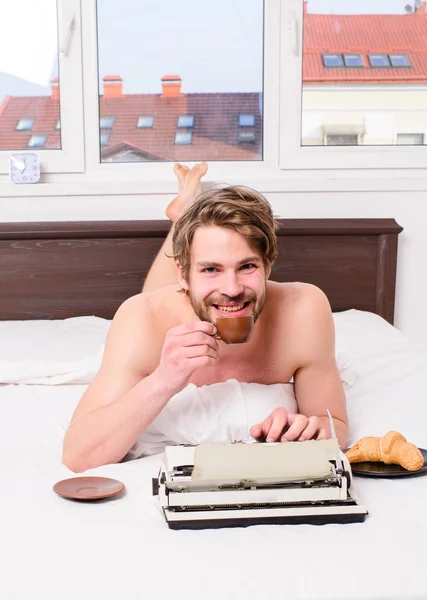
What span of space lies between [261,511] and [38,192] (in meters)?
2.11

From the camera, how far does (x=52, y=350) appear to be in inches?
92.9

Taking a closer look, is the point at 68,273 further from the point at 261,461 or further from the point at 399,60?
the point at 261,461

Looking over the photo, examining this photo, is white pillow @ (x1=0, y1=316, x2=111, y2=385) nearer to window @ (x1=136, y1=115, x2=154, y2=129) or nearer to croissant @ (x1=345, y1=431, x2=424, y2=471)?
window @ (x1=136, y1=115, x2=154, y2=129)

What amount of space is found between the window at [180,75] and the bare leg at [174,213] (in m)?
0.32

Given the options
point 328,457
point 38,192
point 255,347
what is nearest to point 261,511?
point 328,457

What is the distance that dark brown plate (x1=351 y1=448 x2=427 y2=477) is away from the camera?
1301 mm

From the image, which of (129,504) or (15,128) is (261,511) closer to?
(129,504)

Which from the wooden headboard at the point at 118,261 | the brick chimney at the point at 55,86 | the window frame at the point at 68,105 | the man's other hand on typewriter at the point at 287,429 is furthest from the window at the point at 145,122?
the man's other hand on typewriter at the point at 287,429

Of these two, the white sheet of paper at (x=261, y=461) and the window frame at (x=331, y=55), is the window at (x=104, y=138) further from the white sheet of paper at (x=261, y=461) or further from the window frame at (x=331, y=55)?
the white sheet of paper at (x=261, y=461)

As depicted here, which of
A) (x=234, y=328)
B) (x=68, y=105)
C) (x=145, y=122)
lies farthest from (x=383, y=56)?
(x=234, y=328)

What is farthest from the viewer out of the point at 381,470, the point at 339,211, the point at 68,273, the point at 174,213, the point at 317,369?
the point at 339,211

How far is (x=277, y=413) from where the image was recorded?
1.33 meters

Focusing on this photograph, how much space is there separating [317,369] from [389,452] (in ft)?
1.29

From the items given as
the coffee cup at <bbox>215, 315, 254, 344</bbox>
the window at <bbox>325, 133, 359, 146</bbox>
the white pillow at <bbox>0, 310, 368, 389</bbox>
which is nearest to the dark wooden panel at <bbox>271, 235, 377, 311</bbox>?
the white pillow at <bbox>0, 310, 368, 389</bbox>
